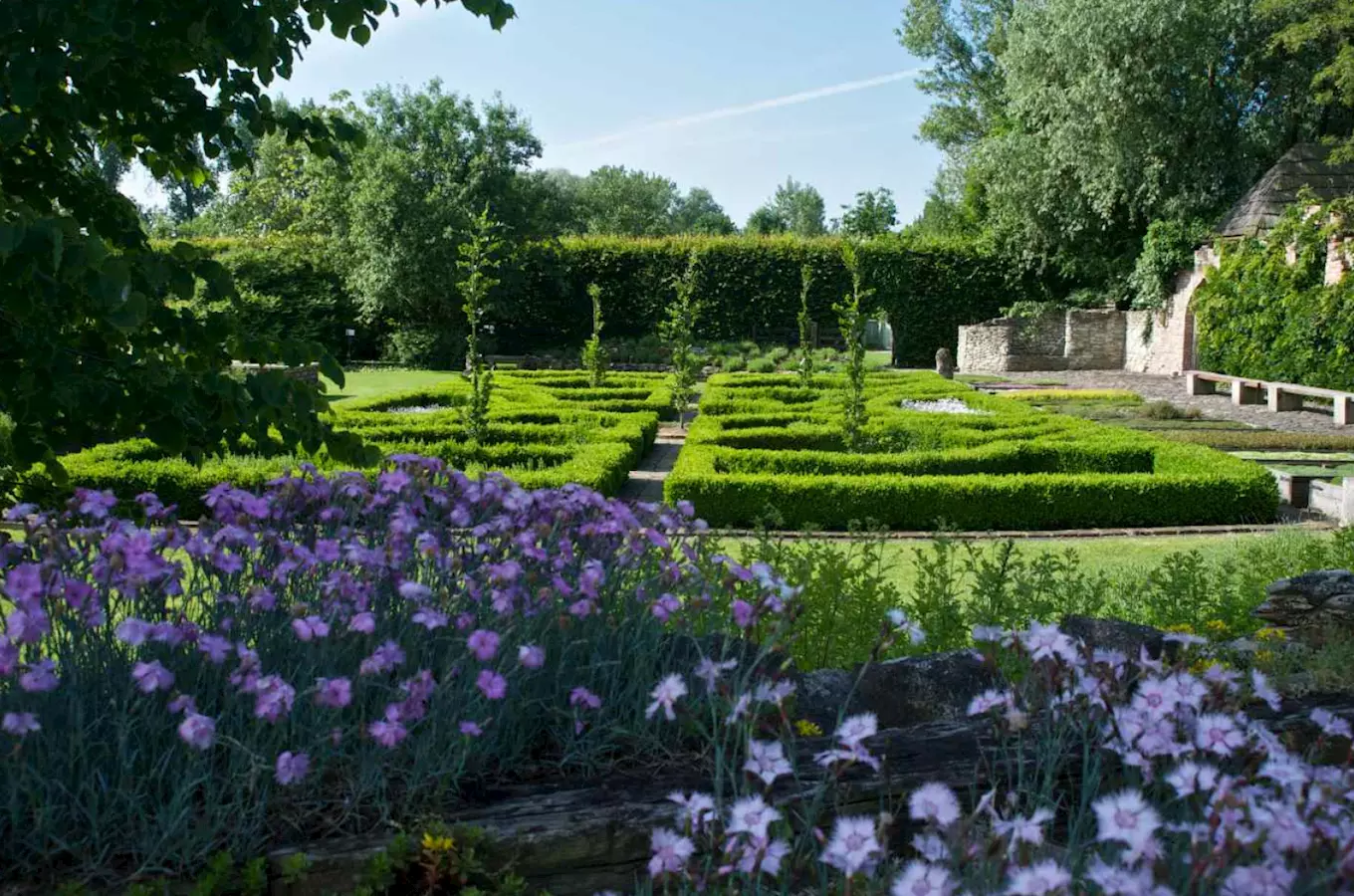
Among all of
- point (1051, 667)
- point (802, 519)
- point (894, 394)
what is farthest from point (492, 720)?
point (894, 394)

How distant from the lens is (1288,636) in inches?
187

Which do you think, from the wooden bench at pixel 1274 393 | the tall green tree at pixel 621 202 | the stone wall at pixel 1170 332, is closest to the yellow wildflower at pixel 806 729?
the wooden bench at pixel 1274 393

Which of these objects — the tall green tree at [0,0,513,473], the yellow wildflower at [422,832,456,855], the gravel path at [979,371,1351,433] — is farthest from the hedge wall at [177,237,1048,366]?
the yellow wildflower at [422,832,456,855]

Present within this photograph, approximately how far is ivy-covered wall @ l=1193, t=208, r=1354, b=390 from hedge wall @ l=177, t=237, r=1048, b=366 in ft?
26.1

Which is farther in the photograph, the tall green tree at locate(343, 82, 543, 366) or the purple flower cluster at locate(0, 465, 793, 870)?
the tall green tree at locate(343, 82, 543, 366)

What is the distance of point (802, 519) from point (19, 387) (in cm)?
701

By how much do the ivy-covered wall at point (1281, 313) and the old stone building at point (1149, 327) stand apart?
0.51m

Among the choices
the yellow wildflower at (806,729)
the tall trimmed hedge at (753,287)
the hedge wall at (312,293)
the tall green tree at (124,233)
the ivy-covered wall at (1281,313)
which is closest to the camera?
the tall green tree at (124,233)

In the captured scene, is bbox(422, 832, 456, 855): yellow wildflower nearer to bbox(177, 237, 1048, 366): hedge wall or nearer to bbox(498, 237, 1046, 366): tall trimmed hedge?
bbox(177, 237, 1048, 366): hedge wall

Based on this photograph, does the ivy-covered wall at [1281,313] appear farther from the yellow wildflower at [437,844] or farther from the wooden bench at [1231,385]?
the yellow wildflower at [437,844]

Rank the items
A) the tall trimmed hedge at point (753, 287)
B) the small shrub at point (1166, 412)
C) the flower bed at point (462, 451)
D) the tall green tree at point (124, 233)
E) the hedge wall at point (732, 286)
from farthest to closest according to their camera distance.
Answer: the tall trimmed hedge at point (753, 287), the hedge wall at point (732, 286), the small shrub at point (1166, 412), the flower bed at point (462, 451), the tall green tree at point (124, 233)

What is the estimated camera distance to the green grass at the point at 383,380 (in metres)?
21.4

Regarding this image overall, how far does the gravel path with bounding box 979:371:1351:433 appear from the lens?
54.3 feet

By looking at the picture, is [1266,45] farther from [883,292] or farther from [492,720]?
[492,720]
